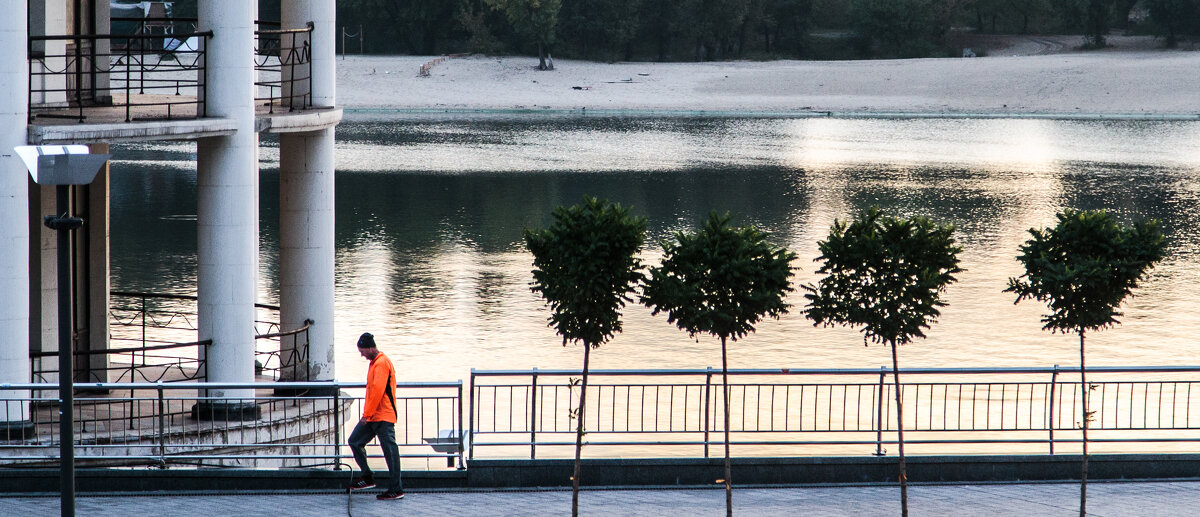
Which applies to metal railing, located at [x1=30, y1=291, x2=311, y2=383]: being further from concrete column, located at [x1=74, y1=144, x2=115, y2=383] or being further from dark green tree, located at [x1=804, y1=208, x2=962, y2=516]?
dark green tree, located at [x1=804, y1=208, x2=962, y2=516]

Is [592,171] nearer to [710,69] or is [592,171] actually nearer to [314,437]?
[314,437]

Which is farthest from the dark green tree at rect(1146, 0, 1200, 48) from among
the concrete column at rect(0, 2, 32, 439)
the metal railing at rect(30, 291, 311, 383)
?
the concrete column at rect(0, 2, 32, 439)

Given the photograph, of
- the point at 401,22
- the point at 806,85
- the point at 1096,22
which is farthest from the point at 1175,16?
the point at 401,22

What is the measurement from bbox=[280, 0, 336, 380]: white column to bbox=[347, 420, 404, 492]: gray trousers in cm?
552

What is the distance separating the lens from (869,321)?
1189cm

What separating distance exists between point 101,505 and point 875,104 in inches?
3835

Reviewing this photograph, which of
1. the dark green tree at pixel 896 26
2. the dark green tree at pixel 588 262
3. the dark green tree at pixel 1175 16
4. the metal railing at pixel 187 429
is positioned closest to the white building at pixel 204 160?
the metal railing at pixel 187 429

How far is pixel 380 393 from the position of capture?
12.3m

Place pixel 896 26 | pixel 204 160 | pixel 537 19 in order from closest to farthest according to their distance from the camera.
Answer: pixel 204 160, pixel 537 19, pixel 896 26

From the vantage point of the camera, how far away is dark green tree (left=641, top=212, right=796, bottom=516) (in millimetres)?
11555

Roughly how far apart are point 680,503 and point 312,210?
6.95 meters

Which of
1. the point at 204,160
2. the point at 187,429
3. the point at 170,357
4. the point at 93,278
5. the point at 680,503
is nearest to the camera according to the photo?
the point at 680,503

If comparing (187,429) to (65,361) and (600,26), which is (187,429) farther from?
(600,26)

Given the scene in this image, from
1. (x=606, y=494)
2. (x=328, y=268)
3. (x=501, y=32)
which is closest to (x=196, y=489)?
(x=606, y=494)
